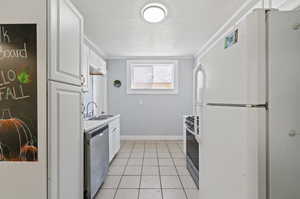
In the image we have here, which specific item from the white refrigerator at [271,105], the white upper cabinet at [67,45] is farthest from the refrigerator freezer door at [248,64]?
the white upper cabinet at [67,45]

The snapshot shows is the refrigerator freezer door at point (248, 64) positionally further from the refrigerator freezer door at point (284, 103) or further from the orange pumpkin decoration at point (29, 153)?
the orange pumpkin decoration at point (29, 153)

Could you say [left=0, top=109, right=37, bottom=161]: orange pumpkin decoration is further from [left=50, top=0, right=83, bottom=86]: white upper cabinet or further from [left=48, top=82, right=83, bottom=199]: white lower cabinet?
[left=50, top=0, right=83, bottom=86]: white upper cabinet

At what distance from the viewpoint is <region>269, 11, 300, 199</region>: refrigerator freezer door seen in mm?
867

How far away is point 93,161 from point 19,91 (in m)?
1.16

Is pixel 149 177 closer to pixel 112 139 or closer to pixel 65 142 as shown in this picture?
pixel 112 139

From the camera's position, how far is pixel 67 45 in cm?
141

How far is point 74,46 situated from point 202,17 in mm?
2061

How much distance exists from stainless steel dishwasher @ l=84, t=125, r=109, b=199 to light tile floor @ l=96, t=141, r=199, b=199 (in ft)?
1.00

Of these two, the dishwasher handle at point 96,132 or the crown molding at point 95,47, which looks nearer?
the dishwasher handle at point 96,132

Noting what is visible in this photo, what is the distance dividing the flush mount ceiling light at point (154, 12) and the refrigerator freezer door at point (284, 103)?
1.87 m

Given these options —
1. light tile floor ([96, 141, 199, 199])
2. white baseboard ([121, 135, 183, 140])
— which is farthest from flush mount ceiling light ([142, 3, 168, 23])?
white baseboard ([121, 135, 183, 140])

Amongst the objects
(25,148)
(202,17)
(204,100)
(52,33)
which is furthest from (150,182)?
(202,17)

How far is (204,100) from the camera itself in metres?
1.48

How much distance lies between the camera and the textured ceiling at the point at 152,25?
7.89 feet
